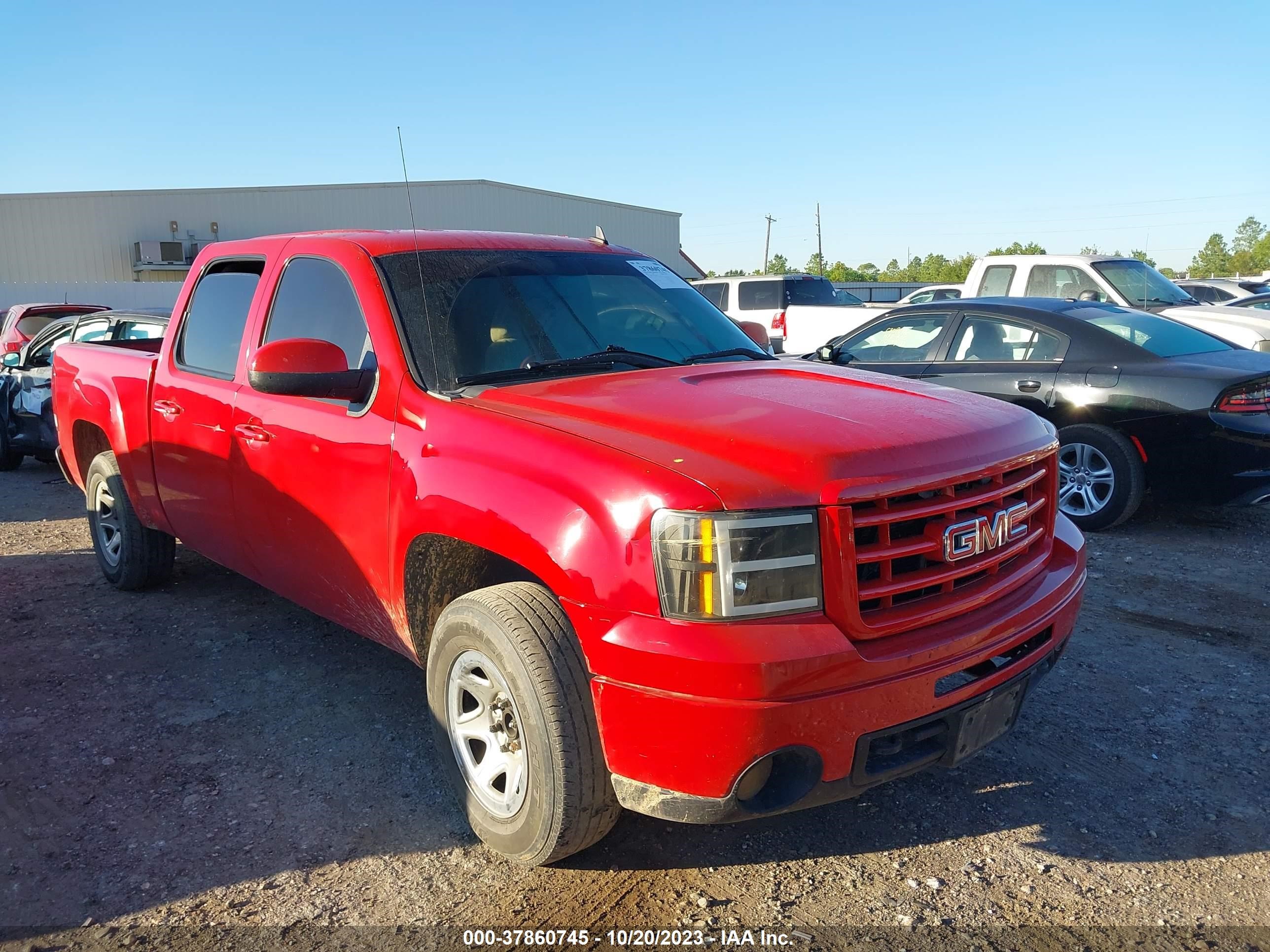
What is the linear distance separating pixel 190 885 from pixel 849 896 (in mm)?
1908

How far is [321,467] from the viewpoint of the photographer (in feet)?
11.6

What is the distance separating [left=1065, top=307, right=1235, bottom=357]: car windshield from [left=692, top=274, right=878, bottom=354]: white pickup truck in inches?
270

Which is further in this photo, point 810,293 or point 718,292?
point 718,292

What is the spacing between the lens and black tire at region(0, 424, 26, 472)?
1023 cm

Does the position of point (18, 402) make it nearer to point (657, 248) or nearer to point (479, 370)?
point (479, 370)

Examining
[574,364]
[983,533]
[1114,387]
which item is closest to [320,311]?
[574,364]

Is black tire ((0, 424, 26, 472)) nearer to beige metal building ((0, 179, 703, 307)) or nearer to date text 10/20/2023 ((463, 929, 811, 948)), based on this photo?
date text 10/20/2023 ((463, 929, 811, 948))

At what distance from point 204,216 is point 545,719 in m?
37.2

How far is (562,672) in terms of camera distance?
8.42ft

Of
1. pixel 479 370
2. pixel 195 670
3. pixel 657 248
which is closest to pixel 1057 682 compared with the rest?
pixel 479 370

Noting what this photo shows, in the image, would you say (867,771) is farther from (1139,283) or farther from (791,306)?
(791,306)

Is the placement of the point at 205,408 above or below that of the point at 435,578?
above

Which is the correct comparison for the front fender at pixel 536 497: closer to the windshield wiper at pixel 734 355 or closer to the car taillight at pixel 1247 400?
the windshield wiper at pixel 734 355

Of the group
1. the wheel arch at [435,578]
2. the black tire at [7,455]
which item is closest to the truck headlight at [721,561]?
the wheel arch at [435,578]
